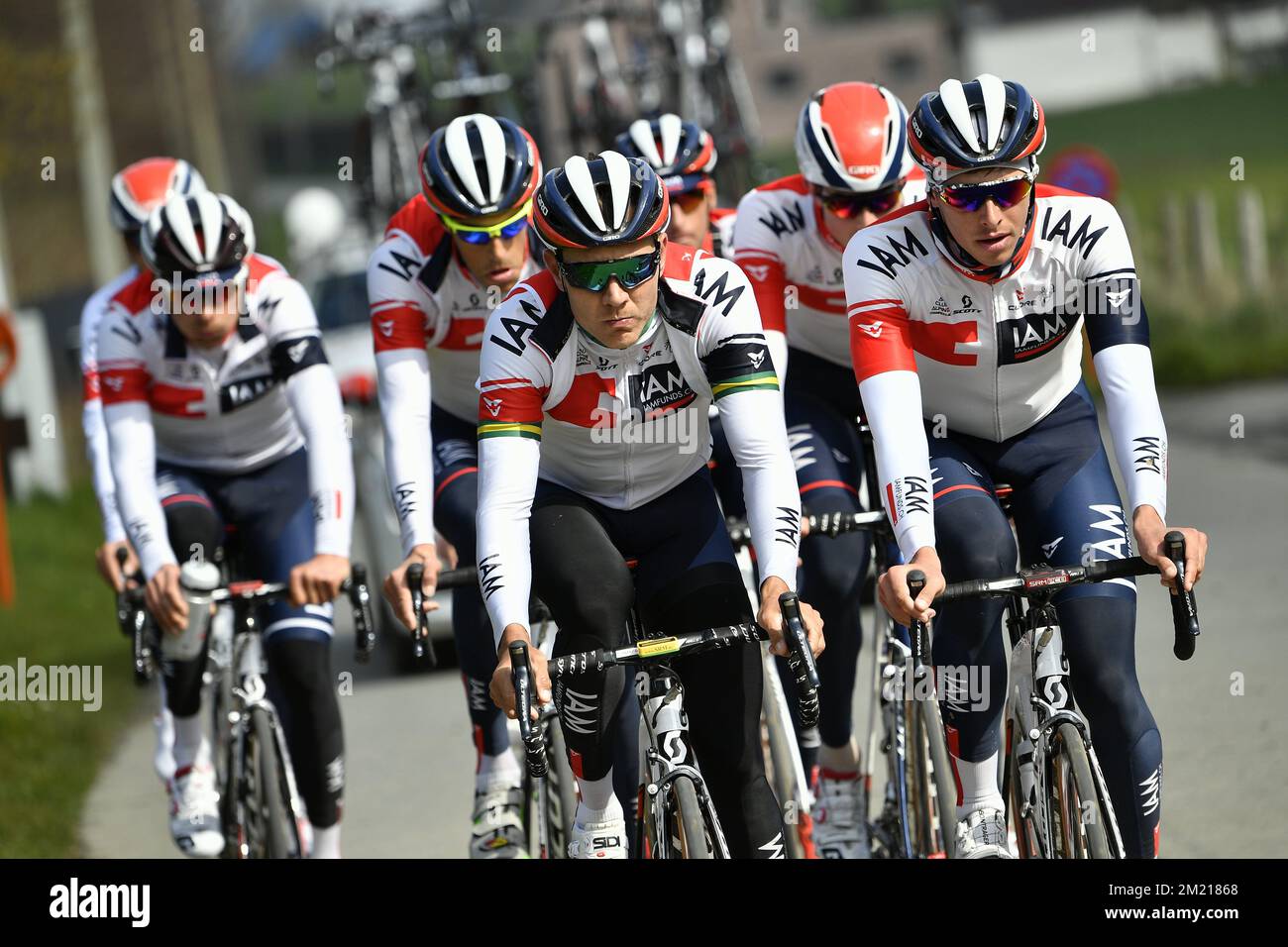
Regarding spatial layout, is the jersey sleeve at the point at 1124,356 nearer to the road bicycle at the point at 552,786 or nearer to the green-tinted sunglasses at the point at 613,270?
the green-tinted sunglasses at the point at 613,270

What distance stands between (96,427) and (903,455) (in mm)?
3847

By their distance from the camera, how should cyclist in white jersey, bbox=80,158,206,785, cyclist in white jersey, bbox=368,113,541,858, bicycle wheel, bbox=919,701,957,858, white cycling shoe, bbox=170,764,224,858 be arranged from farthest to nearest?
cyclist in white jersey, bbox=80,158,206,785, white cycling shoe, bbox=170,764,224,858, cyclist in white jersey, bbox=368,113,541,858, bicycle wheel, bbox=919,701,957,858

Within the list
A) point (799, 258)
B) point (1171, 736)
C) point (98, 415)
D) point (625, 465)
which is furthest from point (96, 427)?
point (1171, 736)

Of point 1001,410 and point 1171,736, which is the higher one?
point 1001,410

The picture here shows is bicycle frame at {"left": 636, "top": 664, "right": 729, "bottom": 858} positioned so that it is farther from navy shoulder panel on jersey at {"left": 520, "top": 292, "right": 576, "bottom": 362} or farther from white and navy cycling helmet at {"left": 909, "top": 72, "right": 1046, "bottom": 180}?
white and navy cycling helmet at {"left": 909, "top": 72, "right": 1046, "bottom": 180}

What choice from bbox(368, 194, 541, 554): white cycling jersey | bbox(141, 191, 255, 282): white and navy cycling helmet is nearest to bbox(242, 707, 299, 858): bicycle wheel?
A: bbox(368, 194, 541, 554): white cycling jersey

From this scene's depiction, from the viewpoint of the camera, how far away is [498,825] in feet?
19.5

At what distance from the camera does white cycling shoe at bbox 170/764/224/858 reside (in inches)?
249

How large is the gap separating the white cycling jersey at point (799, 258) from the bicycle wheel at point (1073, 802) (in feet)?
6.76

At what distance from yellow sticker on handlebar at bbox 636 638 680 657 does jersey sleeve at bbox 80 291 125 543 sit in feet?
10.2

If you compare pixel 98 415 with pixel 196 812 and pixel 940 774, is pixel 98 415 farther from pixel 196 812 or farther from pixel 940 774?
pixel 940 774

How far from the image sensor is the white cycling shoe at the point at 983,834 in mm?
4891
